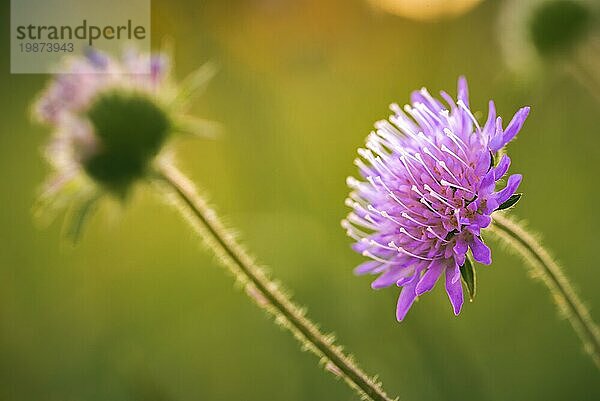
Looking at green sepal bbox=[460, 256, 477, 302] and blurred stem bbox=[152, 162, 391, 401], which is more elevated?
blurred stem bbox=[152, 162, 391, 401]

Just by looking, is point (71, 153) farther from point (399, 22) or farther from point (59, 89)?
point (399, 22)

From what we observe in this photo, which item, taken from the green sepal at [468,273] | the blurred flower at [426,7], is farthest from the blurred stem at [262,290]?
the blurred flower at [426,7]

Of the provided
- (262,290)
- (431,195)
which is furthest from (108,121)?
(431,195)

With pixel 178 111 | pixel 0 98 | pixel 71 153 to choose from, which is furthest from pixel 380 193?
pixel 0 98

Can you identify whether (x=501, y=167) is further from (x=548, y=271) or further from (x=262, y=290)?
(x=262, y=290)

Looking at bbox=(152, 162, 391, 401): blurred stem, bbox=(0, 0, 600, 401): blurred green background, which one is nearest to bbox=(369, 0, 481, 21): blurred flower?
bbox=(0, 0, 600, 401): blurred green background

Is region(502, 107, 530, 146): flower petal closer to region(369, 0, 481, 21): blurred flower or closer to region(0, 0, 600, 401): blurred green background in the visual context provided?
region(0, 0, 600, 401): blurred green background
